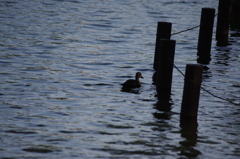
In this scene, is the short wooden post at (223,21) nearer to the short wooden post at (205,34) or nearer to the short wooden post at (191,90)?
the short wooden post at (205,34)

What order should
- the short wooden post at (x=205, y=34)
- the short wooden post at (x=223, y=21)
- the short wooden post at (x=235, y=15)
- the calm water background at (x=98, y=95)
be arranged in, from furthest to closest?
the short wooden post at (x=235, y=15) → the short wooden post at (x=223, y=21) → the short wooden post at (x=205, y=34) → the calm water background at (x=98, y=95)

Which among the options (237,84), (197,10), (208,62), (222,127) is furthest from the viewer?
(197,10)

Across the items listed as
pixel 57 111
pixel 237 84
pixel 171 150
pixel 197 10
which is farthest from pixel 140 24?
pixel 171 150

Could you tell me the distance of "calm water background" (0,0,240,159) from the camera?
831 cm

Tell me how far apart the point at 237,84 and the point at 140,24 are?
35.5 feet

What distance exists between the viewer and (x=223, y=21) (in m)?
17.2

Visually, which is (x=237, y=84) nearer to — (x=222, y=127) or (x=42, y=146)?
(x=222, y=127)

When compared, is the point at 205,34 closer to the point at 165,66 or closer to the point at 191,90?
the point at 165,66

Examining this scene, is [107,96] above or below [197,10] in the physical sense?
below

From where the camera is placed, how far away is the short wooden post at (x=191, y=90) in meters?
9.13

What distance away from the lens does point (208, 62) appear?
15.5m

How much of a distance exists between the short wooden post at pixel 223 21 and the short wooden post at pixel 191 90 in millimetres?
8087

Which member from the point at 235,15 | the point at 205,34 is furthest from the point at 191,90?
the point at 235,15

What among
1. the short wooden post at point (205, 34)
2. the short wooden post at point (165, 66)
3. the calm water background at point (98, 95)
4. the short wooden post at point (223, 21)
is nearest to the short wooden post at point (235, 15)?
the calm water background at point (98, 95)
